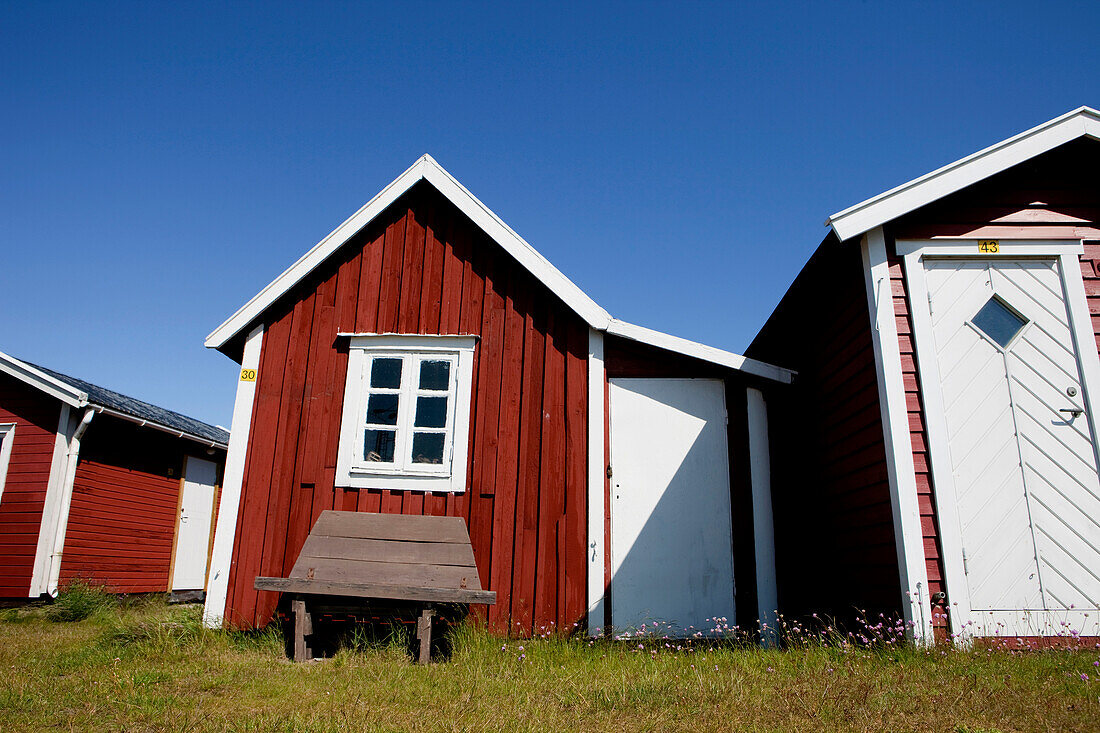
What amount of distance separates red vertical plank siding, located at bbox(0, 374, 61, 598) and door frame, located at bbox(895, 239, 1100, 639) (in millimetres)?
11882

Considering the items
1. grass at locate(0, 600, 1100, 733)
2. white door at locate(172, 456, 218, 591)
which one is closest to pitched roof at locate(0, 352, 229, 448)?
white door at locate(172, 456, 218, 591)

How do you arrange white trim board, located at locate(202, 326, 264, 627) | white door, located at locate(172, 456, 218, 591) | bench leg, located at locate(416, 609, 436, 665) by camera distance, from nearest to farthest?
bench leg, located at locate(416, 609, 436, 665) < white trim board, located at locate(202, 326, 264, 627) < white door, located at locate(172, 456, 218, 591)

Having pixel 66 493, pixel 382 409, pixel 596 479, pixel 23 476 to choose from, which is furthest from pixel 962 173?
pixel 23 476

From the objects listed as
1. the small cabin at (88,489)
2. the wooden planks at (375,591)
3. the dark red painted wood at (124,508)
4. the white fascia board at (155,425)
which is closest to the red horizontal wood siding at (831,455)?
the wooden planks at (375,591)

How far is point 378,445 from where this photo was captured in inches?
292

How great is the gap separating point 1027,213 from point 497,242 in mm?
5024

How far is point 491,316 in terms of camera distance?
301 inches

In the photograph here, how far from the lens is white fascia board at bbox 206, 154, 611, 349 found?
750cm

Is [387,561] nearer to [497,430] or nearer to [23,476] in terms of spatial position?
[497,430]

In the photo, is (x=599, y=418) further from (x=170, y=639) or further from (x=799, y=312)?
(x=170, y=639)

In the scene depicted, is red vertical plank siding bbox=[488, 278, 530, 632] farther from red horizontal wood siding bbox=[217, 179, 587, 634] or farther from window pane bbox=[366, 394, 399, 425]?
window pane bbox=[366, 394, 399, 425]

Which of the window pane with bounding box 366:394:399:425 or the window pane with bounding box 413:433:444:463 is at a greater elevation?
the window pane with bounding box 366:394:399:425

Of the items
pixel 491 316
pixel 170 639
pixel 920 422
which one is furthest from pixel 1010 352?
pixel 170 639

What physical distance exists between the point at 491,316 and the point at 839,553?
Result: 4.20 m
